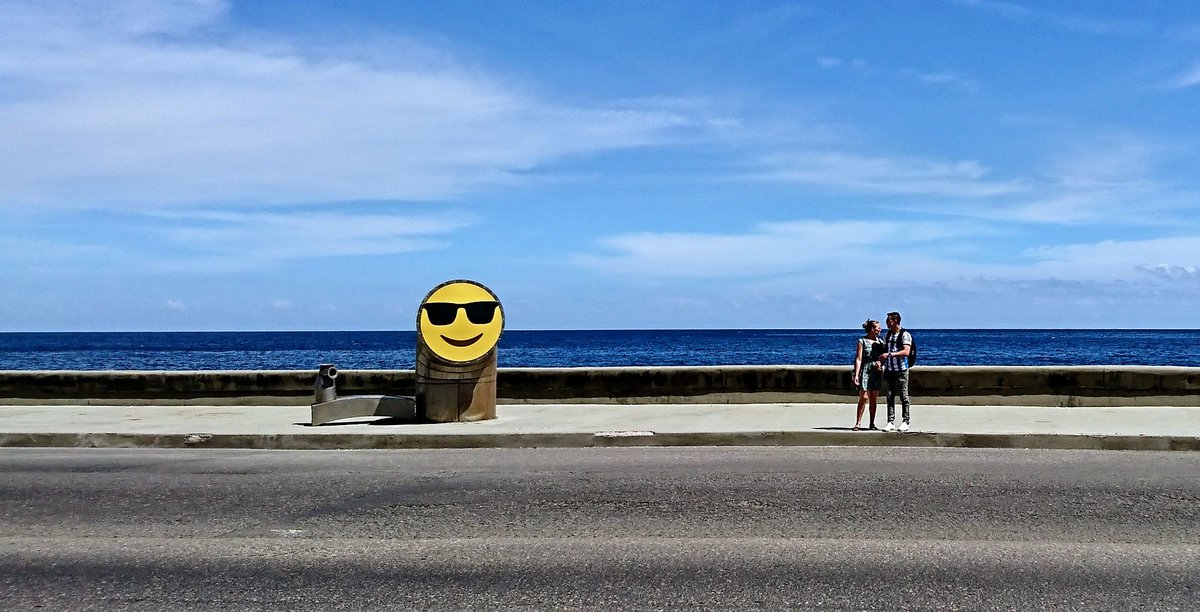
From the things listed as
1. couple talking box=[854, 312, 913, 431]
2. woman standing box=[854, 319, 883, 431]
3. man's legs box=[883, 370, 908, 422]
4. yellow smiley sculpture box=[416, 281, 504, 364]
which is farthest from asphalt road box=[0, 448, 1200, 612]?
yellow smiley sculpture box=[416, 281, 504, 364]

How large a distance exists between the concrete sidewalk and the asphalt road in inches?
50.4

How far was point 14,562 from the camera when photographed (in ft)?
21.7

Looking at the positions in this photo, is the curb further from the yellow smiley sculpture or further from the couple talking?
the yellow smiley sculpture

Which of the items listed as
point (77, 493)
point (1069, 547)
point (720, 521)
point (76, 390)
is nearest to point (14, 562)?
A: point (77, 493)

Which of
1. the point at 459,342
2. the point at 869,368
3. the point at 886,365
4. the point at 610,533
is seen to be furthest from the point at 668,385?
the point at 610,533

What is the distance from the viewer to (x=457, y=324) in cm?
1454

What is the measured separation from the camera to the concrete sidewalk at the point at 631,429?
1227 centimetres

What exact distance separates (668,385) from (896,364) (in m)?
4.62

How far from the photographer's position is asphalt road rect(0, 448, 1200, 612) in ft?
19.0

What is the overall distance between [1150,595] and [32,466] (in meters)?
9.78

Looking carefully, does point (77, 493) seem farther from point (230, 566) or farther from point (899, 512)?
point (899, 512)

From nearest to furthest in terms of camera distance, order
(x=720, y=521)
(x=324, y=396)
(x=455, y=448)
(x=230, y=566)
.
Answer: (x=230, y=566) → (x=720, y=521) → (x=455, y=448) → (x=324, y=396)

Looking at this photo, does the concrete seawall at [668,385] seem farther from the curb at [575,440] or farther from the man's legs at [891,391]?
the curb at [575,440]

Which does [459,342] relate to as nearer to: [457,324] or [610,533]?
[457,324]
